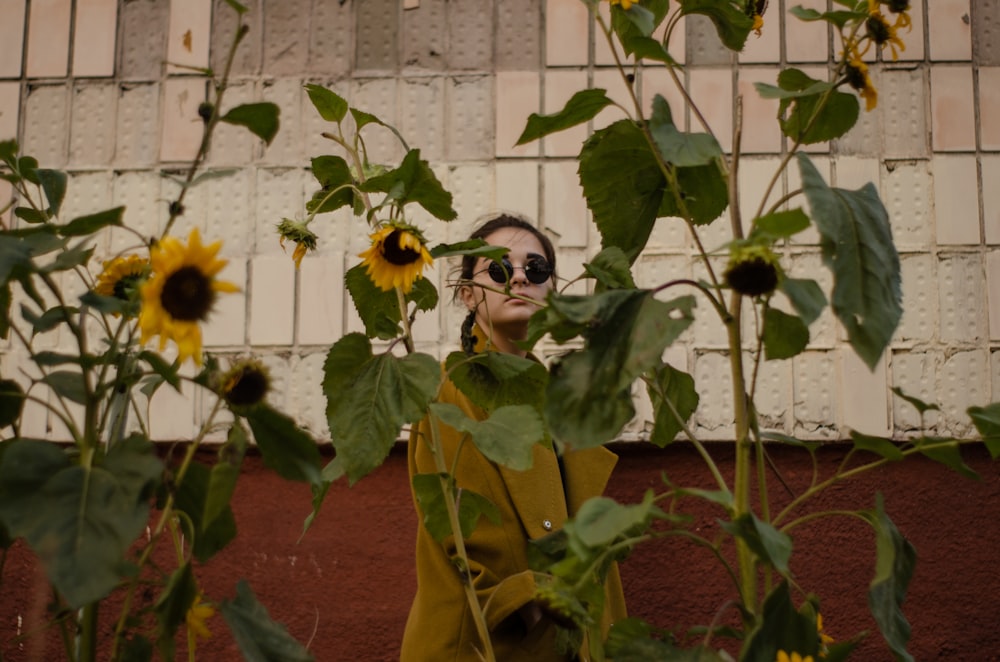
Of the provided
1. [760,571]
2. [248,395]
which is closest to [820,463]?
[760,571]

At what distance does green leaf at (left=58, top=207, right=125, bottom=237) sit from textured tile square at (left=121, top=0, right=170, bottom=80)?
188 cm

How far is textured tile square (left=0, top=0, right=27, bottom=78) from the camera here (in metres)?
2.87

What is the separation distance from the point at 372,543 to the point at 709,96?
4.16 ft

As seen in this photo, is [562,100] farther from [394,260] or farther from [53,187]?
[53,187]

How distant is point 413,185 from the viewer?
1.45 m

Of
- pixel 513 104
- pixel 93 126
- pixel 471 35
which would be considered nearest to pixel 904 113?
pixel 513 104

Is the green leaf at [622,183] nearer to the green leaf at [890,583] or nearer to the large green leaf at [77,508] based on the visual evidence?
the green leaf at [890,583]

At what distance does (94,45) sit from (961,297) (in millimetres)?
2092

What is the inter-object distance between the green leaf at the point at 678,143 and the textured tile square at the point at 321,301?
5.03ft

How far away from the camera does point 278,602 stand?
2670 mm

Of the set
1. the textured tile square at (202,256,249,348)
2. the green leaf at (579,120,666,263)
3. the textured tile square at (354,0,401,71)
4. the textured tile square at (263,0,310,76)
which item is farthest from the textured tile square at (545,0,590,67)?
the green leaf at (579,120,666,263)

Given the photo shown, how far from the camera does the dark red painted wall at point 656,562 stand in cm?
258

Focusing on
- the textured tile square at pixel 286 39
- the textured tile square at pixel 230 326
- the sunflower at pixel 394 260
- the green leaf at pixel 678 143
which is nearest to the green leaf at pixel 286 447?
the sunflower at pixel 394 260

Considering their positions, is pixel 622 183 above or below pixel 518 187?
below
